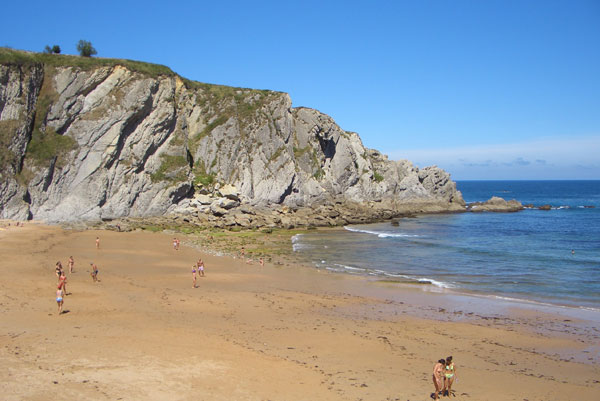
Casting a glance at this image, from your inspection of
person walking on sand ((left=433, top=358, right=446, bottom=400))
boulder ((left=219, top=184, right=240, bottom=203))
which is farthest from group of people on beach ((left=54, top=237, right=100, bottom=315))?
boulder ((left=219, top=184, right=240, bottom=203))

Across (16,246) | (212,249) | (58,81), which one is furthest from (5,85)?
(212,249)

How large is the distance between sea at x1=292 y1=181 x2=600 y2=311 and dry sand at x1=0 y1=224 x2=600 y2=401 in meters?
4.22

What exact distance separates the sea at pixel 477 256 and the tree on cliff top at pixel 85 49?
37.2 m

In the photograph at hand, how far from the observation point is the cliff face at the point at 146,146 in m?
47.0

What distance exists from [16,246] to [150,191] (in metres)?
21.2

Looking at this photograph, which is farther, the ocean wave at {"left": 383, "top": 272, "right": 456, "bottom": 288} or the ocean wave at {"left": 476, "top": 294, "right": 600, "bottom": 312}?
the ocean wave at {"left": 383, "top": 272, "right": 456, "bottom": 288}

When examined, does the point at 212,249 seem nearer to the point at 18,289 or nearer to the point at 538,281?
the point at 18,289

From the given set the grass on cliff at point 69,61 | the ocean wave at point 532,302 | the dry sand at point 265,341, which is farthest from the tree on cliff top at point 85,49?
the ocean wave at point 532,302

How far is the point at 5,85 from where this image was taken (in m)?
46.1

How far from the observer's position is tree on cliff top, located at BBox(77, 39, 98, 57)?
59.1 meters

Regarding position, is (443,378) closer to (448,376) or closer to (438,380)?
(448,376)

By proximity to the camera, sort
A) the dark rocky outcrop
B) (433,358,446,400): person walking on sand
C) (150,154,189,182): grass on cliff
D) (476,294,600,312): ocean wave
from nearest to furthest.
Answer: (433,358,446,400): person walking on sand → (476,294,600,312): ocean wave → (150,154,189,182): grass on cliff → the dark rocky outcrop

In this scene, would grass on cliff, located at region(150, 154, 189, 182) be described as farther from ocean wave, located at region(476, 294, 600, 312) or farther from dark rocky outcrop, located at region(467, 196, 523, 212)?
dark rocky outcrop, located at region(467, 196, 523, 212)

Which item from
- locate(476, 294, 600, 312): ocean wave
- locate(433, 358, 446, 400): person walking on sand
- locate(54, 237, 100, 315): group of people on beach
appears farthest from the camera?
locate(476, 294, 600, 312): ocean wave
